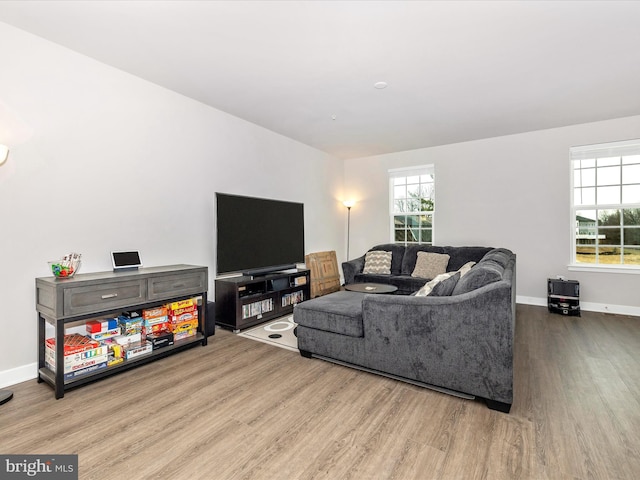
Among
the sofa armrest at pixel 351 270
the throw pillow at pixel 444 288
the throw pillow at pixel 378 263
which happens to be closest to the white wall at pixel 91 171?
the sofa armrest at pixel 351 270

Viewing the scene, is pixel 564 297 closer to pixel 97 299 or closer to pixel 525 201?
pixel 525 201

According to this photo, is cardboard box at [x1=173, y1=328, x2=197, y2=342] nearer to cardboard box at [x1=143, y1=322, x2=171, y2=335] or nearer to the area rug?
cardboard box at [x1=143, y1=322, x2=171, y2=335]

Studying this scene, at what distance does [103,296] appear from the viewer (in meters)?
2.45

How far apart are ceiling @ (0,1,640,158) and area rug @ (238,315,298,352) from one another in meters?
2.67

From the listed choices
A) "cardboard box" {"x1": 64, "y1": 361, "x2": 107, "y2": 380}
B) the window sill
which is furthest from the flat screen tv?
the window sill

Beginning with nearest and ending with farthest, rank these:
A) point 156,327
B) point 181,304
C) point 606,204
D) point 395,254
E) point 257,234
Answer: point 156,327 → point 181,304 → point 257,234 → point 606,204 → point 395,254

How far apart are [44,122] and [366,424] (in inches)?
130

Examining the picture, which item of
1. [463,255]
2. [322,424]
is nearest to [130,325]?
[322,424]

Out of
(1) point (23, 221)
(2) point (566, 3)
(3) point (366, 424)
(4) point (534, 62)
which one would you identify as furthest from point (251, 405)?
(4) point (534, 62)

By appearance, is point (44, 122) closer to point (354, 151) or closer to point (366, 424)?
point (366, 424)

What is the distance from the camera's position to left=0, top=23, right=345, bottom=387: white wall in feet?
7.89

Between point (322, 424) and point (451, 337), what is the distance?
40.0 inches

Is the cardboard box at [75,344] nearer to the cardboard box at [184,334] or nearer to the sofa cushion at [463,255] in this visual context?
the cardboard box at [184,334]

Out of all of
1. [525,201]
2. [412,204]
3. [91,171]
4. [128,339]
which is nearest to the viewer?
[128,339]
